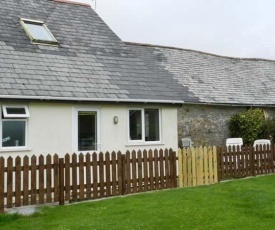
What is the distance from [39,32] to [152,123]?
217 inches

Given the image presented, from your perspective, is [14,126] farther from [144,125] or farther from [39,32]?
[39,32]

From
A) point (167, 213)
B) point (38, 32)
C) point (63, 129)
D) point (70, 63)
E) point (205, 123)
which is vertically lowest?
point (167, 213)

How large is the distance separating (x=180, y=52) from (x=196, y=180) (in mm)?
12776

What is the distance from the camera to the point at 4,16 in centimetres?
1572

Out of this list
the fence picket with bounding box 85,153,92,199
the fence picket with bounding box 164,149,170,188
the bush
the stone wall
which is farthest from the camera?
the bush

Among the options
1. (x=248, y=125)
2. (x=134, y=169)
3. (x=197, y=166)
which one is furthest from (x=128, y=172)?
(x=248, y=125)

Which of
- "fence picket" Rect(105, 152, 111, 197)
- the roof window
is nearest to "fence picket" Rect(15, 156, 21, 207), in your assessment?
"fence picket" Rect(105, 152, 111, 197)

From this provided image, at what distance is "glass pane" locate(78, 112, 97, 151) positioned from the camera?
1344 cm

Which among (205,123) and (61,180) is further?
(205,123)

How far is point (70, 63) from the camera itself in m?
14.7

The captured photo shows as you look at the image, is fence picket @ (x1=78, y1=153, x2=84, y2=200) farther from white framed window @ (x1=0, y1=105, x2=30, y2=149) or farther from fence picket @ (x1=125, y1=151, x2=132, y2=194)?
white framed window @ (x1=0, y1=105, x2=30, y2=149)

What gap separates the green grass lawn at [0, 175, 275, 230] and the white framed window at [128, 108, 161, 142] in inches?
128

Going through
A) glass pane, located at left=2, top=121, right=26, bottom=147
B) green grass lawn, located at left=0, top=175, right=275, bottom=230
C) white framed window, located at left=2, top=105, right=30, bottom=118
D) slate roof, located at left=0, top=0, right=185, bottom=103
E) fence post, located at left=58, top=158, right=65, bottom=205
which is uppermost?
slate roof, located at left=0, top=0, right=185, bottom=103

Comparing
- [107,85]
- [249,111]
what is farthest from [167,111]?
[249,111]
